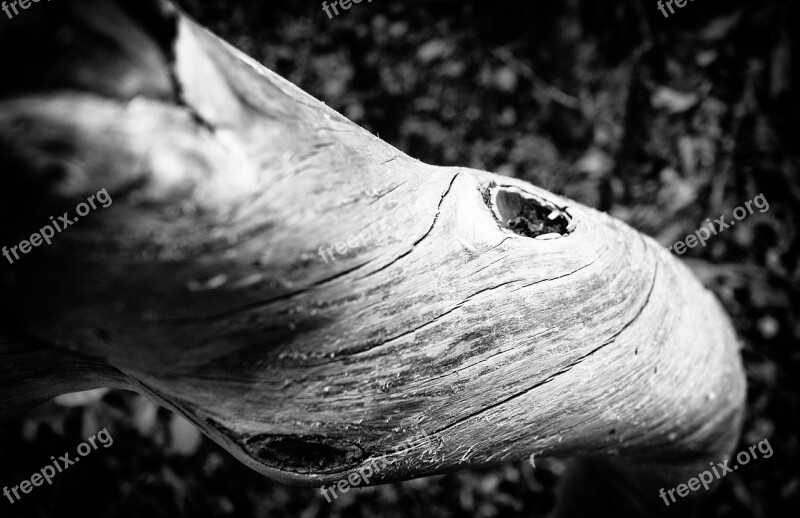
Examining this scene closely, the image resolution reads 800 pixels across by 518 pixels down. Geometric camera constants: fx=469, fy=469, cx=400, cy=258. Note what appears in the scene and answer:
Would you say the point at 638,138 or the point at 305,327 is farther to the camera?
the point at 638,138

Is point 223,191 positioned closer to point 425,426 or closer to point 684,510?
point 425,426

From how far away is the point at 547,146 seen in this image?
2842 mm

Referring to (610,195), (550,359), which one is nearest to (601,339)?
(550,359)

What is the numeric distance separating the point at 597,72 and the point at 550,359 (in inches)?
98.4

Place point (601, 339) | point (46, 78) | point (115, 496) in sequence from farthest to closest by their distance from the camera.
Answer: point (115, 496) < point (601, 339) < point (46, 78)

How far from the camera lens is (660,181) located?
265 centimetres

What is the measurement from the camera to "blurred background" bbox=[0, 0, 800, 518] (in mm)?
2342

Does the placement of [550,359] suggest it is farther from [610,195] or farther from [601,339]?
[610,195]

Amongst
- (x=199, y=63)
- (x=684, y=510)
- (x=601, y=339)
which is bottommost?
(x=684, y=510)

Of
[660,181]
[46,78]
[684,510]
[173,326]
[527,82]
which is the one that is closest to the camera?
[46,78]

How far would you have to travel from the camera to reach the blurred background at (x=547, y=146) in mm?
2342

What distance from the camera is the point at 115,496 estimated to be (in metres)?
2.43

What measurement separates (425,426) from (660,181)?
2427 millimetres

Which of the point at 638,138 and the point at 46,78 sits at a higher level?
the point at 46,78
